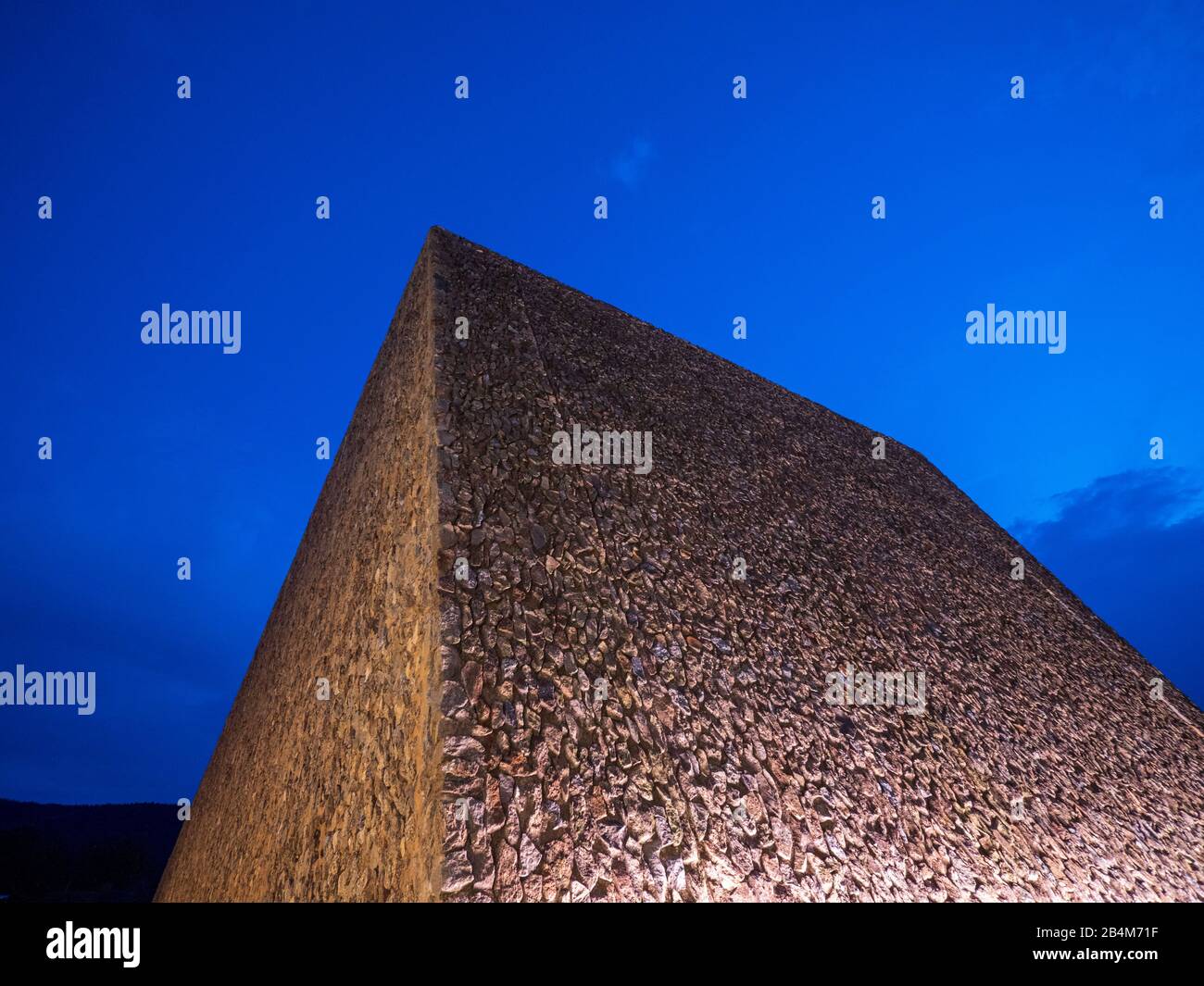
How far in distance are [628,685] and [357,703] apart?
33.8 inches

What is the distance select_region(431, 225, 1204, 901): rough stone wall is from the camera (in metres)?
1.58

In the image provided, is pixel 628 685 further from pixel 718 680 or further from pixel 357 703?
pixel 357 703

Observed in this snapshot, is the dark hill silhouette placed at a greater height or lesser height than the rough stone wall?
lesser

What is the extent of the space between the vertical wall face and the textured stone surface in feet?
0.05

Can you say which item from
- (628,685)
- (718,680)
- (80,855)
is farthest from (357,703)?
(80,855)

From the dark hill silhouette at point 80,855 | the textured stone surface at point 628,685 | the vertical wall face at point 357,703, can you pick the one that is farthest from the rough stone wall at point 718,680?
the dark hill silhouette at point 80,855

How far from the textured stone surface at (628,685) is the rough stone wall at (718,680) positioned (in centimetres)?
1

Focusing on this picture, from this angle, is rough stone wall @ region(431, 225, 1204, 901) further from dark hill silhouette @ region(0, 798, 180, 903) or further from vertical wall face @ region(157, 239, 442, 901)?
dark hill silhouette @ region(0, 798, 180, 903)

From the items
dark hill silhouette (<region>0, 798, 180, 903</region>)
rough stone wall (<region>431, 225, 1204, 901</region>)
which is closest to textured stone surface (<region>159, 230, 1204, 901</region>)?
rough stone wall (<region>431, 225, 1204, 901</region>)

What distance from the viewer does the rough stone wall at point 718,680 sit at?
1.58 meters

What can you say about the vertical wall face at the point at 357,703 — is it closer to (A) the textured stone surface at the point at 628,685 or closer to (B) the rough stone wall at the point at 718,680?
(A) the textured stone surface at the point at 628,685

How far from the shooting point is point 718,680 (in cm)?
218

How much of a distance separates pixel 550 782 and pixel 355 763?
67 cm
